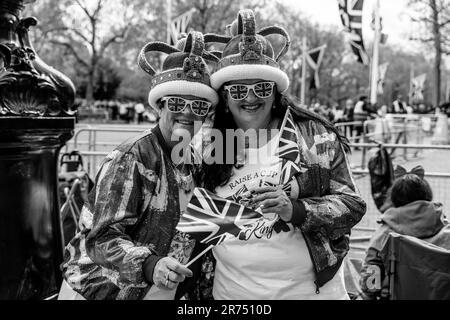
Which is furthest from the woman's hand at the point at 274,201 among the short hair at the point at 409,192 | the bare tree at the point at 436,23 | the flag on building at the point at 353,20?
the bare tree at the point at 436,23

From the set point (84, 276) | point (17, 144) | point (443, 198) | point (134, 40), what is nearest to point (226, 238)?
point (84, 276)

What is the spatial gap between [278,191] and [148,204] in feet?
1.65

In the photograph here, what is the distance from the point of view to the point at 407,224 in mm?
3598

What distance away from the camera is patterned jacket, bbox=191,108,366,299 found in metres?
2.05

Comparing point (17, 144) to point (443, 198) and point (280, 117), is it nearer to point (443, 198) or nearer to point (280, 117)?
point (280, 117)

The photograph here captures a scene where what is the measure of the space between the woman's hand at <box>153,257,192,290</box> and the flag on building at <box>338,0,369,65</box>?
370 inches

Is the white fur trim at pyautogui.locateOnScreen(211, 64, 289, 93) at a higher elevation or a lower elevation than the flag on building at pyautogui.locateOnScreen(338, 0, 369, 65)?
lower

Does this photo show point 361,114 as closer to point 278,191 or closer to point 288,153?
point 288,153

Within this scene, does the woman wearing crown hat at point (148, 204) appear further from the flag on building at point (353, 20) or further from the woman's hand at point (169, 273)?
the flag on building at point (353, 20)

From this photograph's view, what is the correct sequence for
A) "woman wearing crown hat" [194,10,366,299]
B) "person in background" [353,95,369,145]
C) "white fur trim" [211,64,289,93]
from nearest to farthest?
1. "woman wearing crown hat" [194,10,366,299]
2. "white fur trim" [211,64,289,93]
3. "person in background" [353,95,369,145]

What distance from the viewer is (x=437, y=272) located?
3082mm

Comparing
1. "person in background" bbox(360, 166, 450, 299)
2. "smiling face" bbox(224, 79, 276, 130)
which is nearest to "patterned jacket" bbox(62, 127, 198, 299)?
"smiling face" bbox(224, 79, 276, 130)

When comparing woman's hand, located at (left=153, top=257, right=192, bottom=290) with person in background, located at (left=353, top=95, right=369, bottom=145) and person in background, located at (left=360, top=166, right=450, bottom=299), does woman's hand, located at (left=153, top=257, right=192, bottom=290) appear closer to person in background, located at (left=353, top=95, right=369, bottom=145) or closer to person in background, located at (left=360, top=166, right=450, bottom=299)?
person in background, located at (left=360, top=166, right=450, bottom=299)

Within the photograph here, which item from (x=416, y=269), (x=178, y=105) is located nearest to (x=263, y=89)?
(x=178, y=105)
